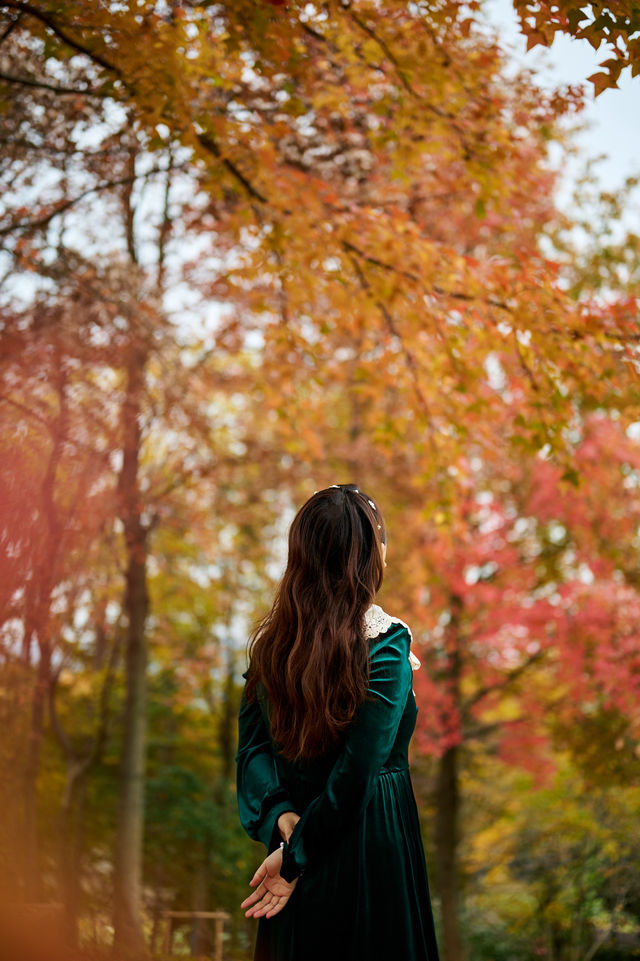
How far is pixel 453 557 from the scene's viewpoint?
30.8 feet

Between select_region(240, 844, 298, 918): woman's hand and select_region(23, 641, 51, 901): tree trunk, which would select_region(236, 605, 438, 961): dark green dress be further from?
select_region(23, 641, 51, 901): tree trunk

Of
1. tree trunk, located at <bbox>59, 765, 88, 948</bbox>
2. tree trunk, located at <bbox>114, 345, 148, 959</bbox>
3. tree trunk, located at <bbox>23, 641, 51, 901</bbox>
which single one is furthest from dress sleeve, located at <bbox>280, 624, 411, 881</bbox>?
tree trunk, located at <bbox>23, 641, 51, 901</bbox>

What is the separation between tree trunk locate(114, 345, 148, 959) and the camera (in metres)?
5.99

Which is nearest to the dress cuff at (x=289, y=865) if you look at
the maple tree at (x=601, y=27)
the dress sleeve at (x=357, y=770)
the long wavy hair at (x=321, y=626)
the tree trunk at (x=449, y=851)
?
the dress sleeve at (x=357, y=770)

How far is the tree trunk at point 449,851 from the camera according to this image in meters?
8.73

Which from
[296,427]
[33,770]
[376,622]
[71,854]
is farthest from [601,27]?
[71,854]

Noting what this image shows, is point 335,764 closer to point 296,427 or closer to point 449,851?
point 296,427

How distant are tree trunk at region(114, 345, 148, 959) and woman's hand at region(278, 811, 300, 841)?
3.36 meters

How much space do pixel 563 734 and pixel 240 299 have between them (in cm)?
600

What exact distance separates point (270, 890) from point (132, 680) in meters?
6.11

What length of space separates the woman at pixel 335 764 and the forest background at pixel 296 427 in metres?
1.50

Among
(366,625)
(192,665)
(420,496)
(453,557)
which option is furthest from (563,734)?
(366,625)

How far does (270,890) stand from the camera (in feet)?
6.98

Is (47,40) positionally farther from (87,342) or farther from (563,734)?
(563,734)
